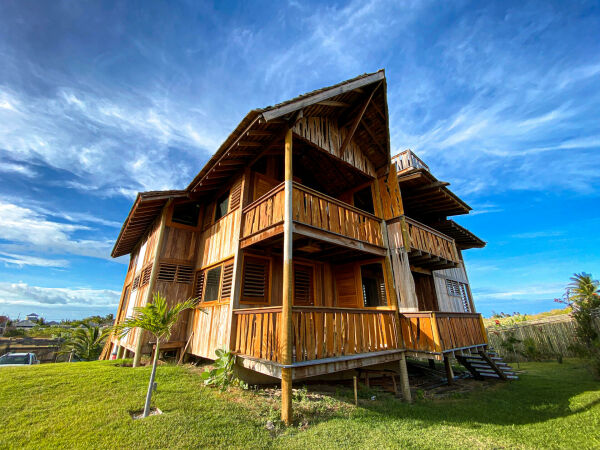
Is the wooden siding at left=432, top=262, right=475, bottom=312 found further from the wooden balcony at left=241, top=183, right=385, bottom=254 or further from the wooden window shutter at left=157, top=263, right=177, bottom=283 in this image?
the wooden window shutter at left=157, top=263, right=177, bottom=283

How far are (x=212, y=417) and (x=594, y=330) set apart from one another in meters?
19.0

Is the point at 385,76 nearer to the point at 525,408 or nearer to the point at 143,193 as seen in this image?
the point at 143,193

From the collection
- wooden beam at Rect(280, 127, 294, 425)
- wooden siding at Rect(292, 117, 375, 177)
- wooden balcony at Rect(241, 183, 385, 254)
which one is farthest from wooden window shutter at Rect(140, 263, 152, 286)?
wooden siding at Rect(292, 117, 375, 177)

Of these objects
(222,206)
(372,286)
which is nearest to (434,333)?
(372,286)

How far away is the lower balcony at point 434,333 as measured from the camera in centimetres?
810

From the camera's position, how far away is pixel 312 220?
7723 millimetres

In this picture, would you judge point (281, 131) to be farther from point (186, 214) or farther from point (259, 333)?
point (186, 214)

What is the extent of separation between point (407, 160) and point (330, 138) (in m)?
5.62

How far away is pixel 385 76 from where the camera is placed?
1011 centimetres

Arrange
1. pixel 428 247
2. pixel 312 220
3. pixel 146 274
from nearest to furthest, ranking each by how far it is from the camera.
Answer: pixel 312 220, pixel 428 247, pixel 146 274

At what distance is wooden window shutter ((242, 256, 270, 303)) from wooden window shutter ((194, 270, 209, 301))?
3.16 m

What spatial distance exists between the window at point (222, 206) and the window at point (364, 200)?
5.89 metres

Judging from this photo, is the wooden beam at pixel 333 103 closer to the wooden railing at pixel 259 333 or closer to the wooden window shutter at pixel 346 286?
the wooden window shutter at pixel 346 286

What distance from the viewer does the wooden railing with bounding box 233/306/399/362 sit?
6184mm
